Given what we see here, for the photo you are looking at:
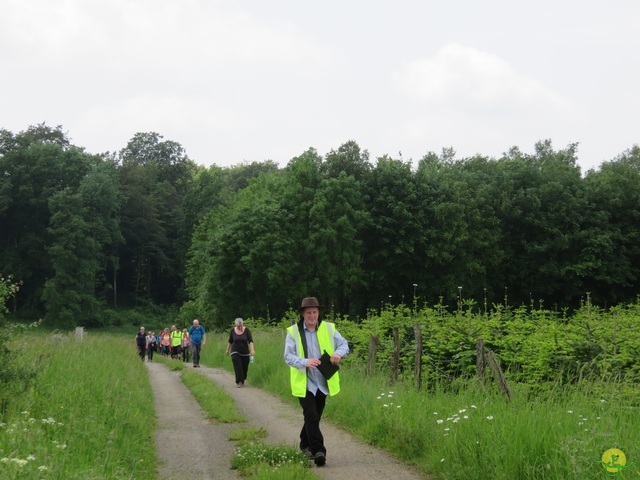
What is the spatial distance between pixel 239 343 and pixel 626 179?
4500 centimetres

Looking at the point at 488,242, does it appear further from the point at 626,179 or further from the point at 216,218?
the point at 216,218

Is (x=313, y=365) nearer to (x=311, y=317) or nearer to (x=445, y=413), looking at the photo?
(x=311, y=317)

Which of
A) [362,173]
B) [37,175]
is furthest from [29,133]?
[362,173]

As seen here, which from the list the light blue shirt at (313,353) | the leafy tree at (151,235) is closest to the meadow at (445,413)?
the light blue shirt at (313,353)

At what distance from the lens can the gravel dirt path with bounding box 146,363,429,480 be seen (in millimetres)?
7957

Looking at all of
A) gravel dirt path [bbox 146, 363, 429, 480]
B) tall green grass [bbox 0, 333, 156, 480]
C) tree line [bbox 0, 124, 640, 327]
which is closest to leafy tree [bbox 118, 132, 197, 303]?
tree line [bbox 0, 124, 640, 327]

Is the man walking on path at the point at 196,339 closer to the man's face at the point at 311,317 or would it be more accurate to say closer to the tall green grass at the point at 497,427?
the tall green grass at the point at 497,427

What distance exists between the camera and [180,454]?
9.18 meters

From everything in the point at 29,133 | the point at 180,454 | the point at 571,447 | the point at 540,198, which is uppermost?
the point at 29,133

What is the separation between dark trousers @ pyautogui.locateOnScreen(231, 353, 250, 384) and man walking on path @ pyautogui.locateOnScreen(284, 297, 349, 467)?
31.8 ft

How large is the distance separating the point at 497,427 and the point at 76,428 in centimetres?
470

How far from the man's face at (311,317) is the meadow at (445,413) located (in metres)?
1.87

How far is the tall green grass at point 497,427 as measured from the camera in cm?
593

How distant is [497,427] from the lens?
705cm
